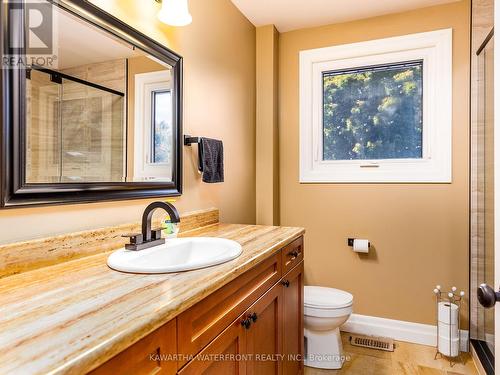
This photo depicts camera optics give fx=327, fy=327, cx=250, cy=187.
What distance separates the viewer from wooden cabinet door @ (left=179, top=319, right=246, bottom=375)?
2.81ft

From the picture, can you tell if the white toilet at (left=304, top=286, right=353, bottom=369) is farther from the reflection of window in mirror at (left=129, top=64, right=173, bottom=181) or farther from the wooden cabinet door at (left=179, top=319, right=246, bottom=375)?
the reflection of window in mirror at (left=129, top=64, right=173, bottom=181)

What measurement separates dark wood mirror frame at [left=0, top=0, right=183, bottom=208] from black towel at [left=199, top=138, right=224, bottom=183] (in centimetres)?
34

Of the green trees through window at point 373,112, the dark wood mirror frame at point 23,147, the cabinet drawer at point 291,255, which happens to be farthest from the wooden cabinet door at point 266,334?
the green trees through window at point 373,112

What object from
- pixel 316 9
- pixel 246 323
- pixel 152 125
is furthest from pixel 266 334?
pixel 316 9

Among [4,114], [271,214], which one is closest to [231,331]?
[4,114]

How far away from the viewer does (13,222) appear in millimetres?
976

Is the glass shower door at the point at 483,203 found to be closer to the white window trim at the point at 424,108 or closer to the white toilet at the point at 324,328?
the white window trim at the point at 424,108

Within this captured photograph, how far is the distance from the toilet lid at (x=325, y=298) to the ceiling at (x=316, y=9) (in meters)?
2.02

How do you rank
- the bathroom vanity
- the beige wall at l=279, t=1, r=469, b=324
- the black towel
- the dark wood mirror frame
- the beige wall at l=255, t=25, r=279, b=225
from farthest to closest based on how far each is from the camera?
the beige wall at l=255, t=25, r=279, b=225, the beige wall at l=279, t=1, r=469, b=324, the black towel, the dark wood mirror frame, the bathroom vanity

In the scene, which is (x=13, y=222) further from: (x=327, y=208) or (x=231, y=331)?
(x=327, y=208)

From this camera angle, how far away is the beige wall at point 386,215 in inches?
89.8

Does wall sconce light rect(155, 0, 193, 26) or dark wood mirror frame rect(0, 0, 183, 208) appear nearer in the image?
dark wood mirror frame rect(0, 0, 183, 208)

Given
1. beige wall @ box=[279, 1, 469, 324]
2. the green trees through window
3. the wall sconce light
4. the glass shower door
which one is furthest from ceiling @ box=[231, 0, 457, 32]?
the wall sconce light

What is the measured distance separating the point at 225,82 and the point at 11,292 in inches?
69.1
